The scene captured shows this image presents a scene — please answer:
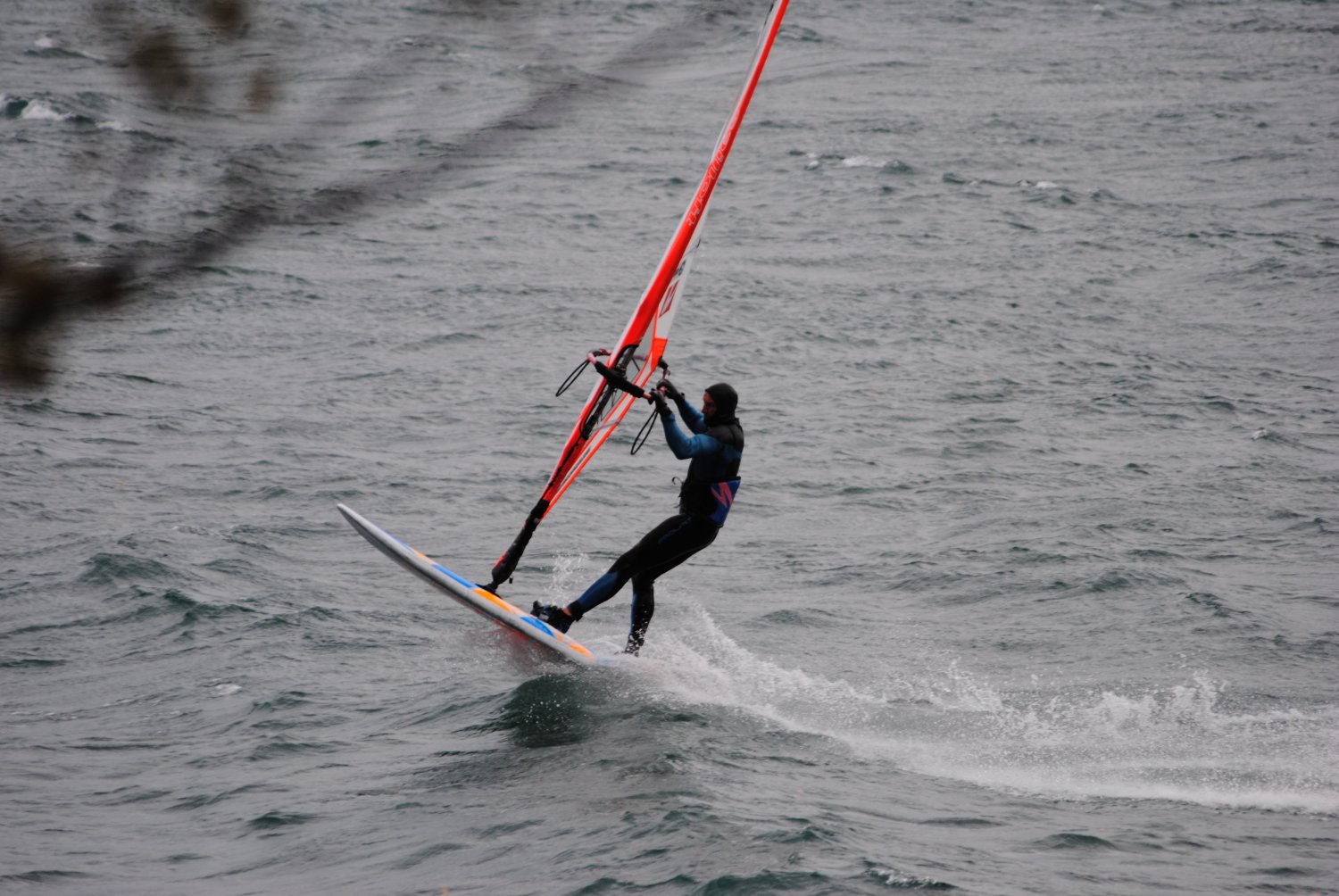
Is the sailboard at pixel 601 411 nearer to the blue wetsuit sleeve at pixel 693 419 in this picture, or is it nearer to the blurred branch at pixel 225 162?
the blue wetsuit sleeve at pixel 693 419

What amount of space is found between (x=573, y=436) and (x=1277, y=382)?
12.3m

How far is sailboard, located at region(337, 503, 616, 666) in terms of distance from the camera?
8.77 meters

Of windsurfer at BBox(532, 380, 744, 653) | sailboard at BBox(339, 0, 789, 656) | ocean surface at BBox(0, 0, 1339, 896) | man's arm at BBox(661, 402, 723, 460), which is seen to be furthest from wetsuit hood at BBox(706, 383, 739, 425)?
ocean surface at BBox(0, 0, 1339, 896)

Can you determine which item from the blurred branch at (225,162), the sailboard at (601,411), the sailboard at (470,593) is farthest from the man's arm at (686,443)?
the blurred branch at (225,162)

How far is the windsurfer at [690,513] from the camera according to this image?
863 centimetres

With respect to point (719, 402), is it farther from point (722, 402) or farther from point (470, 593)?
→ point (470, 593)

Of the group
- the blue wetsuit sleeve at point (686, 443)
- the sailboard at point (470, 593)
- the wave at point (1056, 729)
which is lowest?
the wave at point (1056, 729)

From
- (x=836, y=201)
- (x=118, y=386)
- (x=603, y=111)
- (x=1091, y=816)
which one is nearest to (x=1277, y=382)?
(x=836, y=201)

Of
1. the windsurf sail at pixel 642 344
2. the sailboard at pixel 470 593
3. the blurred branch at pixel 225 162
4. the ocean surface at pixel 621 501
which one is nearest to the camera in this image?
the blurred branch at pixel 225 162

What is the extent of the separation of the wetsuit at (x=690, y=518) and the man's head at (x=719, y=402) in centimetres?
2

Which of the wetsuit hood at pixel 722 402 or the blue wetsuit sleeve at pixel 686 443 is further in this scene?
the wetsuit hood at pixel 722 402

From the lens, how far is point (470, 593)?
8781 mm

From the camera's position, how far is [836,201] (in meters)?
26.4

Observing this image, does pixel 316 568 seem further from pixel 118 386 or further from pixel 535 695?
pixel 118 386
